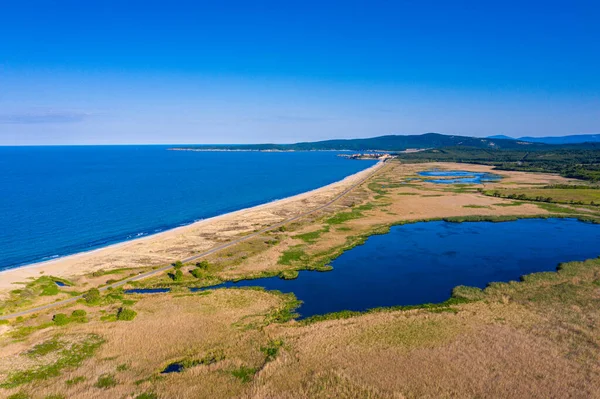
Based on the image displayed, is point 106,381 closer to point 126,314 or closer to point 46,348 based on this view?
point 46,348

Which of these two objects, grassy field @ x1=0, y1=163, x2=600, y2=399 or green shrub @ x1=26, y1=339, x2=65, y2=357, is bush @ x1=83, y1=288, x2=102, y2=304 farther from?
green shrub @ x1=26, y1=339, x2=65, y2=357

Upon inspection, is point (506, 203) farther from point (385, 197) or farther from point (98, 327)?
point (98, 327)

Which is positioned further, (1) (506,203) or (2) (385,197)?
(2) (385,197)

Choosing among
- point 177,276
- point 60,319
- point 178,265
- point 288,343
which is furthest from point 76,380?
point 178,265

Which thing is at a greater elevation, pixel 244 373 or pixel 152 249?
pixel 152 249

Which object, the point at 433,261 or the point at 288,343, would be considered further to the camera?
the point at 433,261

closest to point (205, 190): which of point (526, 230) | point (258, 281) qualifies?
point (258, 281)
